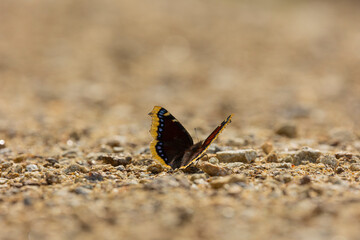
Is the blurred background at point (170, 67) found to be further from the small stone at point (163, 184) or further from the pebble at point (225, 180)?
the pebble at point (225, 180)

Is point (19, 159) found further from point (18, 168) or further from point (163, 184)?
point (163, 184)

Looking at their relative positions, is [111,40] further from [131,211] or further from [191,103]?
[131,211]

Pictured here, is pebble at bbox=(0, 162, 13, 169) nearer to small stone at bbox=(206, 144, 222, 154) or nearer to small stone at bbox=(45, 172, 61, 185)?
small stone at bbox=(45, 172, 61, 185)

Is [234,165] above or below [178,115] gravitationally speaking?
below

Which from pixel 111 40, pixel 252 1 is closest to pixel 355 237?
pixel 111 40

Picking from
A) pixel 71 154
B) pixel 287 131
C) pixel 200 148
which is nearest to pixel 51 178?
pixel 71 154
